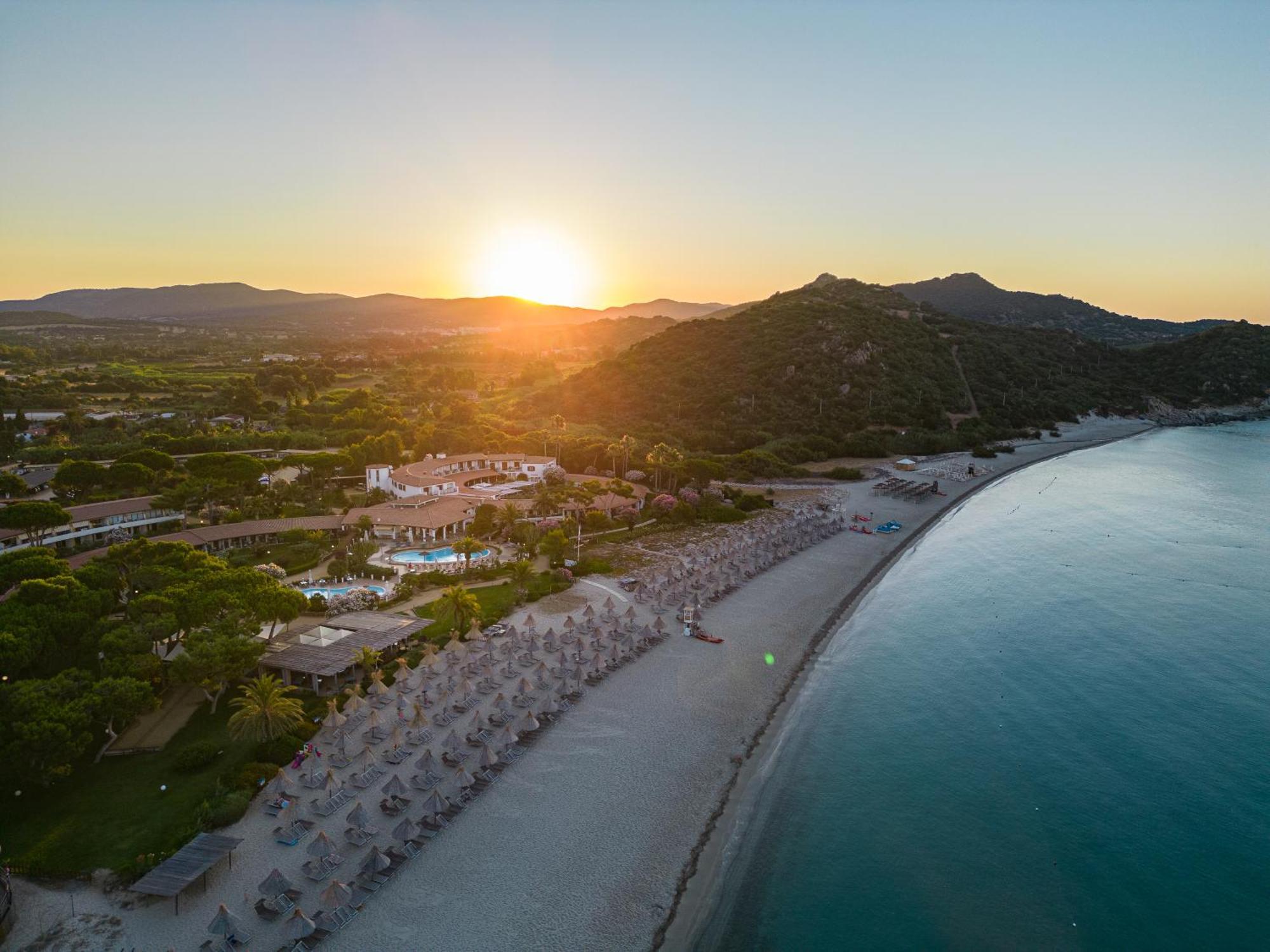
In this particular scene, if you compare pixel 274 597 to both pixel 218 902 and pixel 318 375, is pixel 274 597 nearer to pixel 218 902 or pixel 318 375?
pixel 218 902

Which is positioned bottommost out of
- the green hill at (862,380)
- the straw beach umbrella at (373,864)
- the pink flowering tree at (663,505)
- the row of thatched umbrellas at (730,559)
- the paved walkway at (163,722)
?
the paved walkway at (163,722)

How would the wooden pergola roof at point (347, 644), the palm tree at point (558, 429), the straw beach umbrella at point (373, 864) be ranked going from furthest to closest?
the palm tree at point (558, 429), the wooden pergola roof at point (347, 644), the straw beach umbrella at point (373, 864)

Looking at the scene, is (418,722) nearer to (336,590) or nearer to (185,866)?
(185,866)

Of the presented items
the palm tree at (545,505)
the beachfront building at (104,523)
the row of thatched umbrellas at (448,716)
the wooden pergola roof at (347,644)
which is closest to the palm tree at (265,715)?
the row of thatched umbrellas at (448,716)

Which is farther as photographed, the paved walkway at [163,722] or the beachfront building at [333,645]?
the beachfront building at [333,645]

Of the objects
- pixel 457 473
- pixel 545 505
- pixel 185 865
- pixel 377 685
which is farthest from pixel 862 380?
pixel 185 865

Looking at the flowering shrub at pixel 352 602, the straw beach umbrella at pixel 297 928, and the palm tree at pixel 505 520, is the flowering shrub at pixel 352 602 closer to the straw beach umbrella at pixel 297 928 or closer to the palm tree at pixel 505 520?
the palm tree at pixel 505 520

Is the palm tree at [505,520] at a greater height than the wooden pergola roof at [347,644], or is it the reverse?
the palm tree at [505,520]

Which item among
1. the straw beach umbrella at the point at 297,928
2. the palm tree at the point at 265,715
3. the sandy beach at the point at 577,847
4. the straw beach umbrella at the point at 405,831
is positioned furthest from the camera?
the palm tree at the point at 265,715
